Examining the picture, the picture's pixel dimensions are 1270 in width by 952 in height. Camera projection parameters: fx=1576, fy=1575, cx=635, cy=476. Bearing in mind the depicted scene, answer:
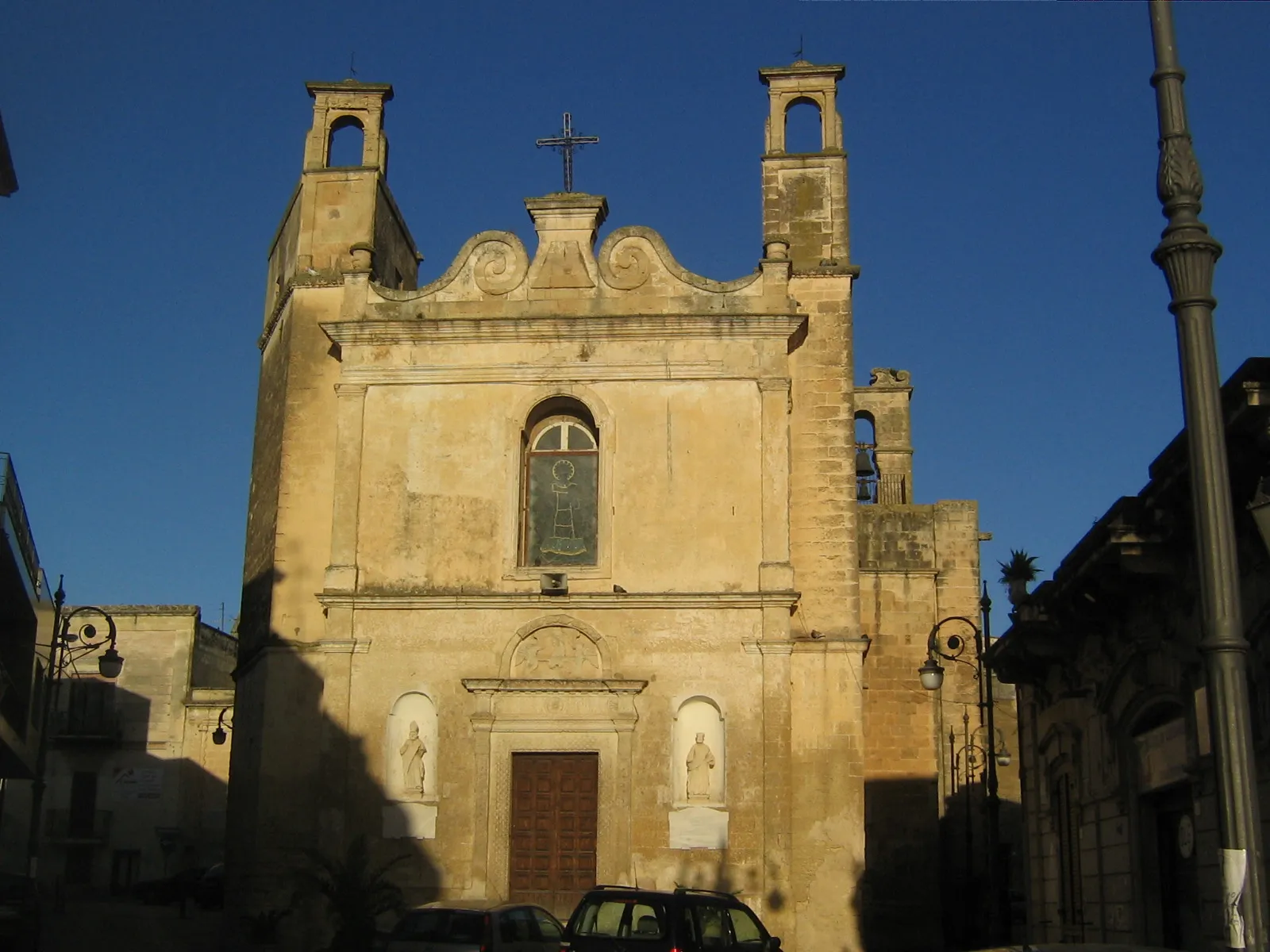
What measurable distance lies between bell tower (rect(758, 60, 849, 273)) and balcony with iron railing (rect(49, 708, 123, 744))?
100ft

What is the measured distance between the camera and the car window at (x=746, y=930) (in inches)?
622

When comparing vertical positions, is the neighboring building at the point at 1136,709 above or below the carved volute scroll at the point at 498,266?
below

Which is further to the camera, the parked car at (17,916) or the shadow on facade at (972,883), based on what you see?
the shadow on facade at (972,883)

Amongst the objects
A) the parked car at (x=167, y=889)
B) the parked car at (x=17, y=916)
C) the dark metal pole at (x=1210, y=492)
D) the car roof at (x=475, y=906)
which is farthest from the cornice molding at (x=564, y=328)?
the parked car at (x=167, y=889)

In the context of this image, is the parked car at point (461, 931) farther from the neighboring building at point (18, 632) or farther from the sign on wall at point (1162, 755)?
the neighboring building at point (18, 632)

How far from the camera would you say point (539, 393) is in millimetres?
24375

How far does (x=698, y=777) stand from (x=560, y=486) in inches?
196

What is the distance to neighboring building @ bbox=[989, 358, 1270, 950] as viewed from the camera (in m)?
12.8

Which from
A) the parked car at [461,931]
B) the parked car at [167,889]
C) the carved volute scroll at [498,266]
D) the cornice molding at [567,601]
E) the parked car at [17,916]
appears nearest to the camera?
the parked car at [461,931]

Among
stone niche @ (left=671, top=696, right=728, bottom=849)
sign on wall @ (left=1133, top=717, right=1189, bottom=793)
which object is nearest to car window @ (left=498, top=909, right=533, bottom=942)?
stone niche @ (left=671, top=696, right=728, bottom=849)

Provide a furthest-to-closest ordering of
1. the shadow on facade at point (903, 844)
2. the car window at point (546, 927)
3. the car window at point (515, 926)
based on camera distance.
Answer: the shadow on facade at point (903, 844) → the car window at point (546, 927) → the car window at point (515, 926)

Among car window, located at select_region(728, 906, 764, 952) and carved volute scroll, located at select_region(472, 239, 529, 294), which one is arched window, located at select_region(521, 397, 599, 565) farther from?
car window, located at select_region(728, 906, 764, 952)

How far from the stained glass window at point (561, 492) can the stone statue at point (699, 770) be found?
3.26 metres

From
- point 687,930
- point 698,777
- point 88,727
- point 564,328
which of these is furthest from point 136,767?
point 687,930
